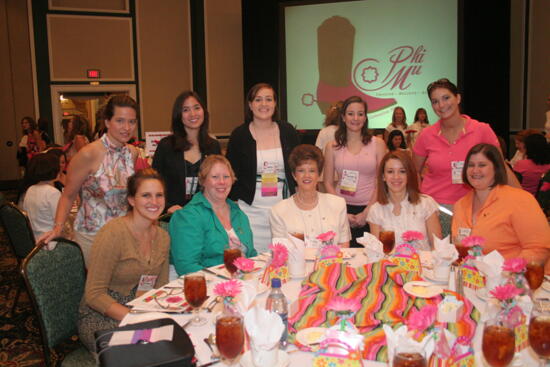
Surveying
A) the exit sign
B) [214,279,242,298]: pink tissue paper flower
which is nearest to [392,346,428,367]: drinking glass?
[214,279,242,298]: pink tissue paper flower

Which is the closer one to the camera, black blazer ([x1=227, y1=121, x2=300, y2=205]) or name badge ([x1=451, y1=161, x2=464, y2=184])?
name badge ([x1=451, y1=161, x2=464, y2=184])

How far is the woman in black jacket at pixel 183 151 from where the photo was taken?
336cm

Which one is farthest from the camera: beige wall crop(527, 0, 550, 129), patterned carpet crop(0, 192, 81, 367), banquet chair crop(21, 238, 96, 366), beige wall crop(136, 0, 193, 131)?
beige wall crop(136, 0, 193, 131)

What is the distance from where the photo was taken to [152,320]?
160 centimetres

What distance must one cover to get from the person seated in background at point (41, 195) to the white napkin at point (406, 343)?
10.9 ft

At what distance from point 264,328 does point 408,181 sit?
1.89 meters

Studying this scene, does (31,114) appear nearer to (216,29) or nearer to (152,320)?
(216,29)

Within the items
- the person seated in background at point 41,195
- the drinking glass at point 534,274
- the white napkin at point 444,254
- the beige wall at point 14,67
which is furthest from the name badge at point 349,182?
the beige wall at point 14,67

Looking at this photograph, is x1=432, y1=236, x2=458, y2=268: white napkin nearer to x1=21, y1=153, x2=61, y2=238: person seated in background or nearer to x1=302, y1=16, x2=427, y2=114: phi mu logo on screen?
x1=21, y1=153, x2=61, y2=238: person seated in background

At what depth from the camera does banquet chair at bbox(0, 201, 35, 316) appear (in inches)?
135

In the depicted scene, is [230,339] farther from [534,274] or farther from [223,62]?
[223,62]

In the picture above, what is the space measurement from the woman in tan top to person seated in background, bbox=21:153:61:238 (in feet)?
5.75

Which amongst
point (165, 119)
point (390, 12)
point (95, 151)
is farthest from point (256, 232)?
point (165, 119)

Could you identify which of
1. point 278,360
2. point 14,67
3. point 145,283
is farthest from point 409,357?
point 14,67
